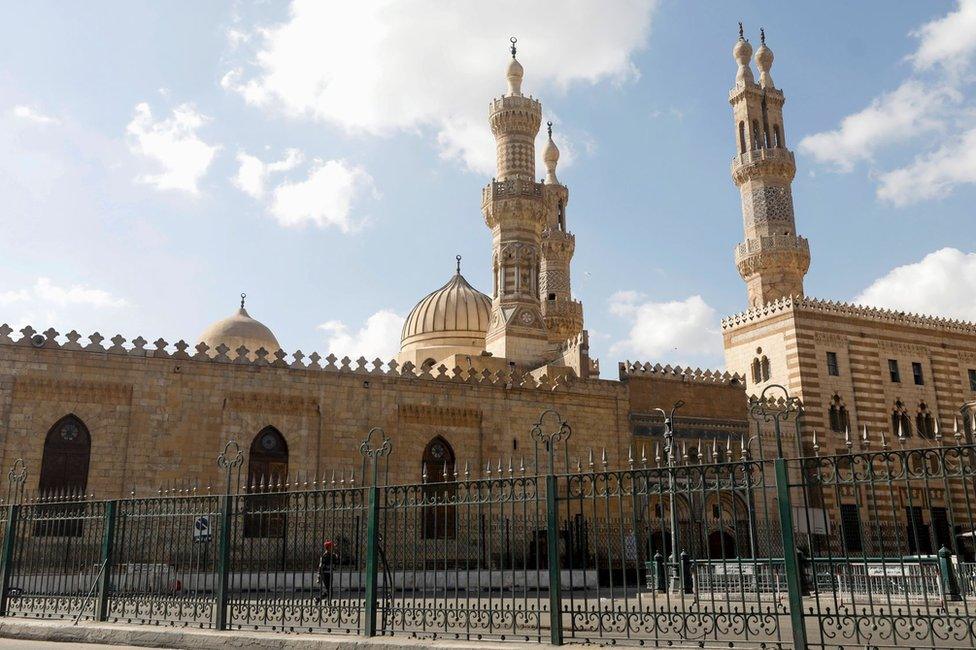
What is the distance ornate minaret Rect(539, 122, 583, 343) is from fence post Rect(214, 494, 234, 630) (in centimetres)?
2226

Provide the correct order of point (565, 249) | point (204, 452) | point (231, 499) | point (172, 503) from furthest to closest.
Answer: point (565, 249) < point (204, 452) < point (172, 503) < point (231, 499)

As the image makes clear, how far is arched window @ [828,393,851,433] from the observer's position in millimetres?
24562

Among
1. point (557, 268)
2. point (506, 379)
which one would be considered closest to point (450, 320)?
point (557, 268)

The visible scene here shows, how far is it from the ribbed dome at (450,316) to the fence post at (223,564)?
19.8 meters

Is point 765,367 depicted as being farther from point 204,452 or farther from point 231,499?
point 231,499

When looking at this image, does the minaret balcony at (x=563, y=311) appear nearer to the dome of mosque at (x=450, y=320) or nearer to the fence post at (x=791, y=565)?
the dome of mosque at (x=450, y=320)

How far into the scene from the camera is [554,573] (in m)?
6.90

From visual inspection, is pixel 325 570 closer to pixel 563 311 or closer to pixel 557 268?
pixel 563 311

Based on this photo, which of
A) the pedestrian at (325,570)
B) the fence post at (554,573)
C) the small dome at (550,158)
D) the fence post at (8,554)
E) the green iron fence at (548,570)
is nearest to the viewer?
the green iron fence at (548,570)

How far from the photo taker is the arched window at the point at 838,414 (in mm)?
24562

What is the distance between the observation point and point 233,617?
8.78 meters

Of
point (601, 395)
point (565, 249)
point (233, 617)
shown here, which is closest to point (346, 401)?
point (601, 395)

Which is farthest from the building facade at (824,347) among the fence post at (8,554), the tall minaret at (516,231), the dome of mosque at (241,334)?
the fence post at (8,554)

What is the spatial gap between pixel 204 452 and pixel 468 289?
45.3 feet
